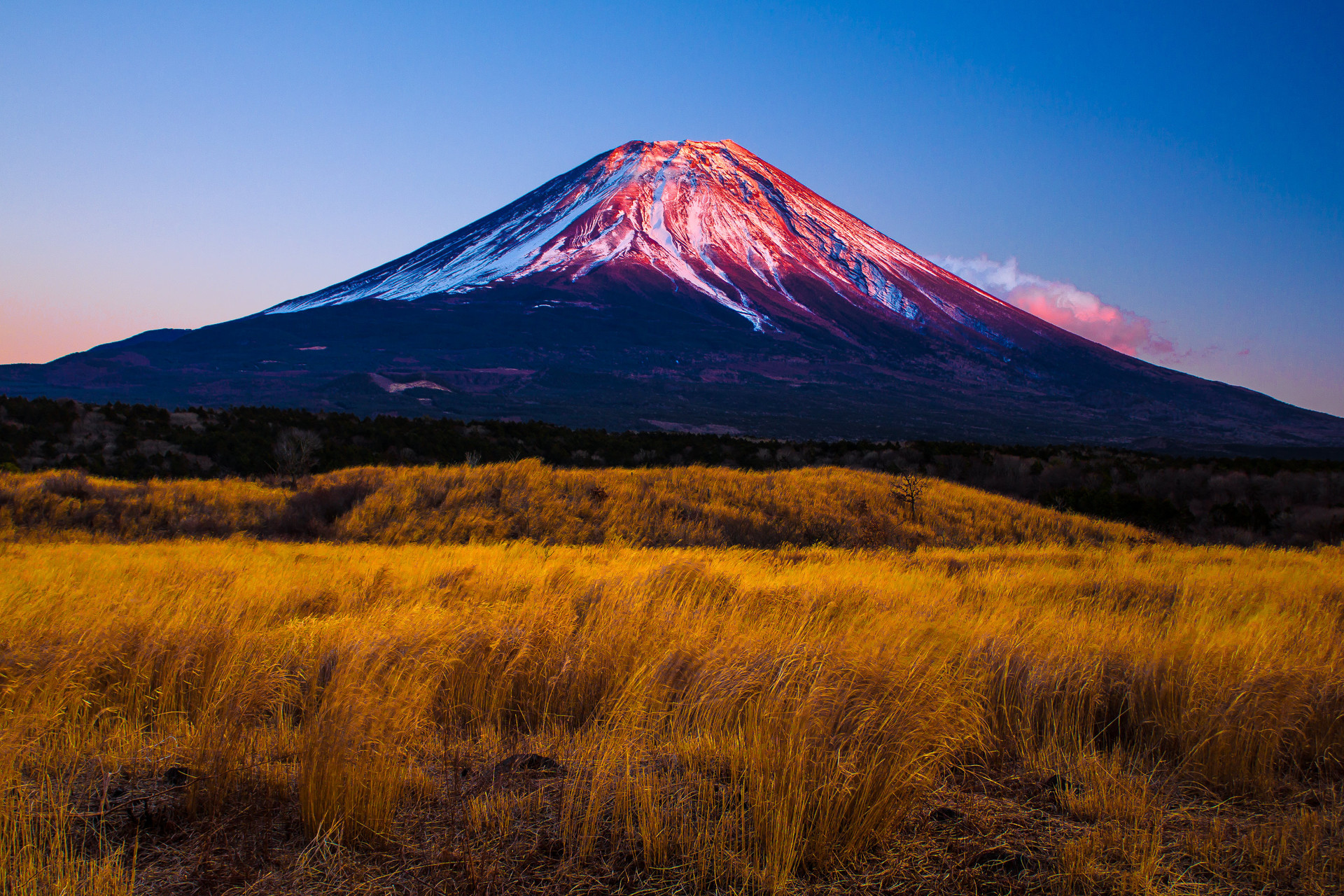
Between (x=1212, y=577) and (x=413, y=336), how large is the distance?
114 metres

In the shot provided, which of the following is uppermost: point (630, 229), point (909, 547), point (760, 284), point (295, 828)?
point (630, 229)

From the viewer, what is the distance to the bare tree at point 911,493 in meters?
17.3

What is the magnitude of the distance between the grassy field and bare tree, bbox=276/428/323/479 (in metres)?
11.8

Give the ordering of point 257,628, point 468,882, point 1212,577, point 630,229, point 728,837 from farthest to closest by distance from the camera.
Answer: point 630,229 < point 1212,577 < point 257,628 < point 728,837 < point 468,882

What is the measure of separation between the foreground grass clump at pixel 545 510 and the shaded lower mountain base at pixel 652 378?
130 ft

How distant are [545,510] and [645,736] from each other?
1157cm

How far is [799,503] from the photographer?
1698 cm

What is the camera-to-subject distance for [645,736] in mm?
3010

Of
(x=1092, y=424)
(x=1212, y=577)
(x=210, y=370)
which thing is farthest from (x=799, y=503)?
(x=210, y=370)

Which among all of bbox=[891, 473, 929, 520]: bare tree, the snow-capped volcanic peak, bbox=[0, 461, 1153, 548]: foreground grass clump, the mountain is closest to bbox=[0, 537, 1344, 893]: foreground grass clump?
bbox=[0, 461, 1153, 548]: foreground grass clump

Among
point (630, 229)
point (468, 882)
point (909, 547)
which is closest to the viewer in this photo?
point (468, 882)

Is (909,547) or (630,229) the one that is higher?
(630,229)

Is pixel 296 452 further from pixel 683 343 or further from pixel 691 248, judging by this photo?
pixel 691 248

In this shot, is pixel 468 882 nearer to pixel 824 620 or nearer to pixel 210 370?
pixel 824 620
